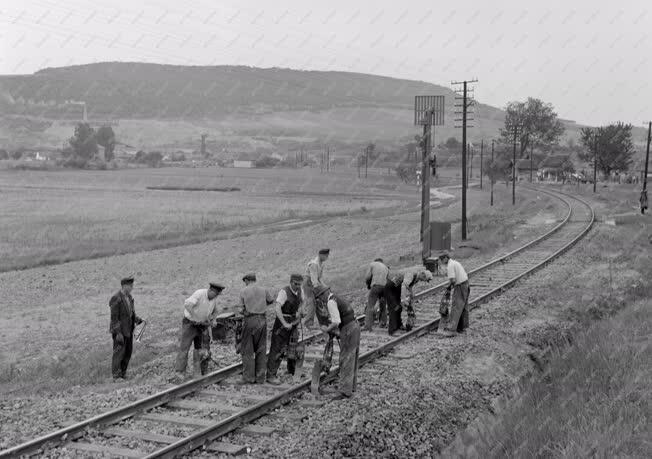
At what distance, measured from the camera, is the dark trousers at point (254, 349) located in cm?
1201

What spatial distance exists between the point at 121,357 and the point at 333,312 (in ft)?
12.7

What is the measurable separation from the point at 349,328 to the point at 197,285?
15454mm

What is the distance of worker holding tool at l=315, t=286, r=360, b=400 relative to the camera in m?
11.4

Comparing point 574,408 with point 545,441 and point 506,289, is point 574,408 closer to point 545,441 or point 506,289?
point 545,441

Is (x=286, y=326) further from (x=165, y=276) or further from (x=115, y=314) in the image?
(x=165, y=276)

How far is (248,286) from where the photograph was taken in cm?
1218

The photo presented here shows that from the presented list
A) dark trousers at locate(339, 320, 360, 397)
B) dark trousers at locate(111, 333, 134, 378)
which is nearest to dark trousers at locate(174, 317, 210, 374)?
dark trousers at locate(111, 333, 134, 378)

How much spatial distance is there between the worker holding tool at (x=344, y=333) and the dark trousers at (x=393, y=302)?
3.57m

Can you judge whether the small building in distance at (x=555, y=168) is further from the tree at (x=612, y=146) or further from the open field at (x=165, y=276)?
the open field at (x=165, y=276)

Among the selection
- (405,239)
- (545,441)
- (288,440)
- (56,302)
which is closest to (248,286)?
(288,440)

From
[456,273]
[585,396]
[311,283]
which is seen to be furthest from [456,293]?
[585,396]

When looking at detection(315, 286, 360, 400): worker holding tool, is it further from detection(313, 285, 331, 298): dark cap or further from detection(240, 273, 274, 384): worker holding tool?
detection(240, 273, 274, 384): worker holding tool

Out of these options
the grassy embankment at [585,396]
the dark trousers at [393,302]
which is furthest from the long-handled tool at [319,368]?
the dark trousers at [393,302]

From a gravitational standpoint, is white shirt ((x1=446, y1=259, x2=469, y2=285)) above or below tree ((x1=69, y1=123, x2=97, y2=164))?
below
